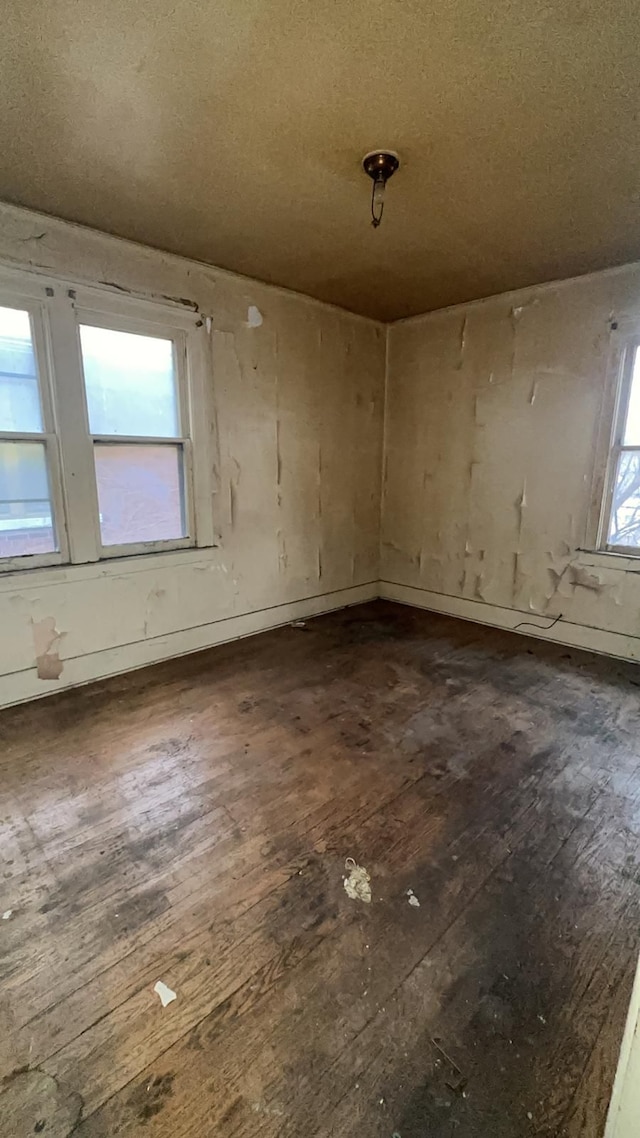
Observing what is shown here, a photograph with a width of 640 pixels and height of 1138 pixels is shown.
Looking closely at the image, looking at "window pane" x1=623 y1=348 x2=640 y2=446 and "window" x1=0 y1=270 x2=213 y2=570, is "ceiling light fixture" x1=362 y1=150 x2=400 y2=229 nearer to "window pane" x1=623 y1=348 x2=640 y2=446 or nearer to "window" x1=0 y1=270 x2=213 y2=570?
"window" x1=0 y1=270 x2=213 y2=570

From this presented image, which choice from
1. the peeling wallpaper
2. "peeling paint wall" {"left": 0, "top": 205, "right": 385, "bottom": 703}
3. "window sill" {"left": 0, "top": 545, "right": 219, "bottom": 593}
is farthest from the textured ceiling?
"window sill" {"left": 0, "top": 545, "right": 219, "bottom": 593}

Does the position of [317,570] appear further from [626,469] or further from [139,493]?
[626,469]

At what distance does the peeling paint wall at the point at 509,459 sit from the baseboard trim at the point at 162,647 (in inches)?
40.8

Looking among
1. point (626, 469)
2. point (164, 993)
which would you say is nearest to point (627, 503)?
point (626, 469)

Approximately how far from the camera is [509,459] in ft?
12.3

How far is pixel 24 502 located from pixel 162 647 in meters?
1.23

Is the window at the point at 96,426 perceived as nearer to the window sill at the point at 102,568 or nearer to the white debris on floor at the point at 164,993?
the window sill at the point at 102,568

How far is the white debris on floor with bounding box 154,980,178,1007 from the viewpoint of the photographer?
121 cm

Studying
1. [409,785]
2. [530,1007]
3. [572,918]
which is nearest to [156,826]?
[409,785]

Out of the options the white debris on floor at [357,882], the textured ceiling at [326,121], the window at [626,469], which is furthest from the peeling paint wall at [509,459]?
the white debris on floor at [357,882]

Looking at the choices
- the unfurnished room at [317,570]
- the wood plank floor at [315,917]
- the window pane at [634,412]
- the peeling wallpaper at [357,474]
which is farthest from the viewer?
the window pane at [634,412]

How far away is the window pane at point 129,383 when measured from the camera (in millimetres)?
2762

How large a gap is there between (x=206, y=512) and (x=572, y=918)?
2847 millimetres

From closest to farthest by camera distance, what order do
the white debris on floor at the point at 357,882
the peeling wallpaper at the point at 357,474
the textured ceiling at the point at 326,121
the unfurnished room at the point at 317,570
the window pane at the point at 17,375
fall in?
1. the unfurnished room at the point at 317,570
2. the textured ceiling at the point at 326,121
3. the white debris on floor at the point at 357,882
4. the window pane at the point at 17,375
5. the peeling wallpaper at the point at 357,474
